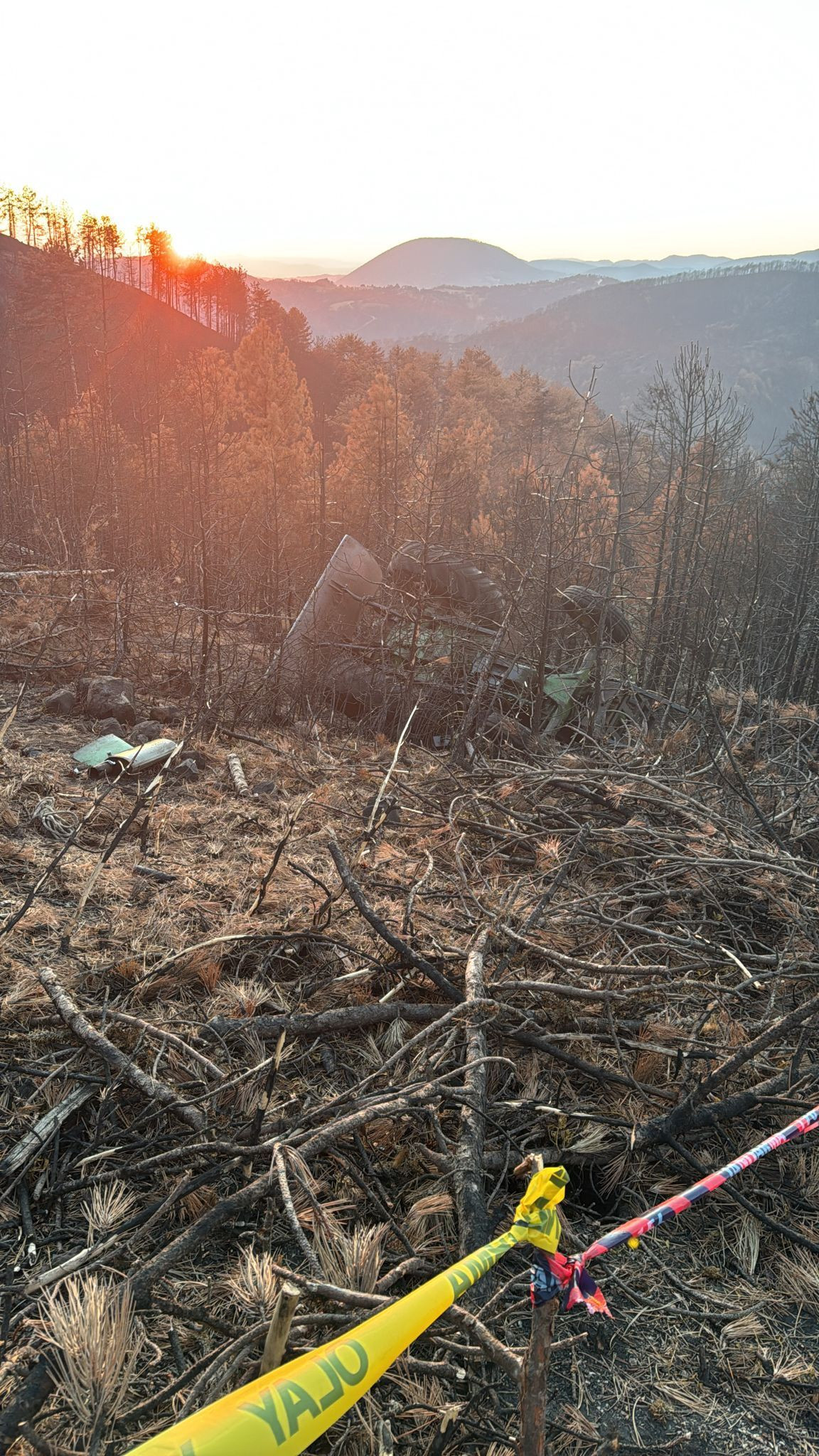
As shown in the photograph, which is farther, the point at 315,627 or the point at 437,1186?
the point at 315,627

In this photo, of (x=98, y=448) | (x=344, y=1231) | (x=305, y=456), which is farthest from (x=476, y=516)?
(x=344, y=1231)

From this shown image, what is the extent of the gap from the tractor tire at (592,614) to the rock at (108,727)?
180 inches

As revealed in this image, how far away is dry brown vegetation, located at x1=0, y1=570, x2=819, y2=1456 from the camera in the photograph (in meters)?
1.86

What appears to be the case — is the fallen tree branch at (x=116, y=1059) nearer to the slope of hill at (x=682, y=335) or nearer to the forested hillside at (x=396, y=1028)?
the forested hillside at (x=396, y=1028)

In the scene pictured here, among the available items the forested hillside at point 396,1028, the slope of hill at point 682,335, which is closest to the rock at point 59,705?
the forested hillside at point 396,1028

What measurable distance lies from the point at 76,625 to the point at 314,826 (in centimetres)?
561

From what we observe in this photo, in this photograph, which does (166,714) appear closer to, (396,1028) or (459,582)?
(459,582)

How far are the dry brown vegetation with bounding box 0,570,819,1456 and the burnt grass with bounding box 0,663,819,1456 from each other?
1 centimetres

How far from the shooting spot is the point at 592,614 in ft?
29.9

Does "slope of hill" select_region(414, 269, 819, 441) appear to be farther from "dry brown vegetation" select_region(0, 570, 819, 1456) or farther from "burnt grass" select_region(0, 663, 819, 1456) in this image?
"burnt grass" select_region(0, 663, 819, 1456)

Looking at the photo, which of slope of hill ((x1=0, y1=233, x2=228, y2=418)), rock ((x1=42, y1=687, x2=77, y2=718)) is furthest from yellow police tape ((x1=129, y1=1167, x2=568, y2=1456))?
slope of hill ((x1=0, y1=233, x2=228, y2=418))

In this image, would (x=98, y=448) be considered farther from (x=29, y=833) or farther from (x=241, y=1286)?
(x=241, y=1286)

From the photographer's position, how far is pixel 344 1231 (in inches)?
89.2

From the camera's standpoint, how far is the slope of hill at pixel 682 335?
161375 mm
